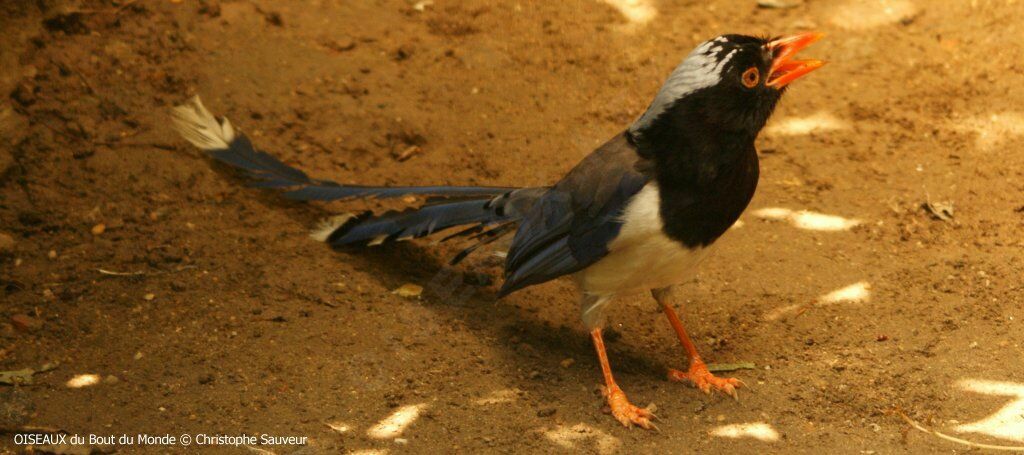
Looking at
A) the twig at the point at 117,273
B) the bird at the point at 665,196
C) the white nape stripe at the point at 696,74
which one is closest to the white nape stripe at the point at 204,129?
the twig at the point at 117,273

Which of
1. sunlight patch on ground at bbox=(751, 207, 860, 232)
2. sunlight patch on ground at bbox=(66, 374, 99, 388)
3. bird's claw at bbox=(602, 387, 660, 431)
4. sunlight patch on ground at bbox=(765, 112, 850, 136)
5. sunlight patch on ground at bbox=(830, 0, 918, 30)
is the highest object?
sunlight patch on ground at bbox=(830, 0, 918, 30)

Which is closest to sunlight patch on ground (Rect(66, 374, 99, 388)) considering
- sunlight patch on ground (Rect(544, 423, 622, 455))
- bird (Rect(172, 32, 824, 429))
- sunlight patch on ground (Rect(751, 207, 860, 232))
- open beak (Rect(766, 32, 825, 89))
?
bird (Rect(172, 32, 824, 429))

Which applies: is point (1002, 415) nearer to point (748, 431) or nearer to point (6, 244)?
point (748, 431)

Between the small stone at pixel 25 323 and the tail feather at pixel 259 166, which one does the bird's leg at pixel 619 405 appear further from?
the small stone at pixel 25 323

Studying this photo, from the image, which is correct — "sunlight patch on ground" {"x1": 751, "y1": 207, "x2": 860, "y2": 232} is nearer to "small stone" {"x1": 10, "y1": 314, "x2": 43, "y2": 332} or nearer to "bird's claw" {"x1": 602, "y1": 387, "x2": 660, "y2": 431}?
"bird's claw" {"x1": 602, "y1": 387, "x2": 660, "y2": 431}

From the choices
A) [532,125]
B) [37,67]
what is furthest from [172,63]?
[532,125]

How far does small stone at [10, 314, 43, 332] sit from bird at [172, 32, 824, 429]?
1.97m

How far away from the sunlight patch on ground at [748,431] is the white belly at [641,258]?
2.09 feet

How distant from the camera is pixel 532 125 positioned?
5.64 m

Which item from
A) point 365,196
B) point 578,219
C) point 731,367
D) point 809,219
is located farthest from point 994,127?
point 365,196

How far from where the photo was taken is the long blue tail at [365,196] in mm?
4477

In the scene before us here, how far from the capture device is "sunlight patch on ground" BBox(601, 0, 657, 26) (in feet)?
20.7

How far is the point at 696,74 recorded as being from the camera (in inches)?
145

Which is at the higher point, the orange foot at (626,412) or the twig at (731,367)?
the orange foot at (626,412)
